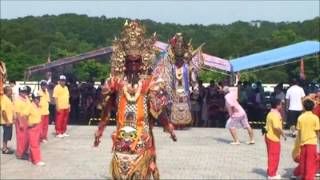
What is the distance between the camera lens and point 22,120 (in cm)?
1304

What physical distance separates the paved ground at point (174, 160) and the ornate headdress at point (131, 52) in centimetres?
410

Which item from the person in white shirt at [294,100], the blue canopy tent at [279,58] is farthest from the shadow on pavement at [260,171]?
the blue canopy tent at [279,58]

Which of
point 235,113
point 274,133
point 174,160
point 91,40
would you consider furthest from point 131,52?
point 91,40

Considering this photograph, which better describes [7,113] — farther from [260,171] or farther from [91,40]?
[91,40]

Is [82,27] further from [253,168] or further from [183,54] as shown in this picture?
[253,168]

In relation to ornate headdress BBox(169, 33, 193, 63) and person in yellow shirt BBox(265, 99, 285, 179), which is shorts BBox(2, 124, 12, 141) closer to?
ornate headdress BBox(169, 33, 193, 63)

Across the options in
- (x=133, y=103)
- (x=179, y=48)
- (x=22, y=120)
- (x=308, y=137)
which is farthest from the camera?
(x=179, y=48)

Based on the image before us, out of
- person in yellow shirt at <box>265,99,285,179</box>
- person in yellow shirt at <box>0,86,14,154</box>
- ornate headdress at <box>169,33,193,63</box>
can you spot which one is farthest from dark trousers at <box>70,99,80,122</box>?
person in yellow shirt at <box>265,99,285,179</box>

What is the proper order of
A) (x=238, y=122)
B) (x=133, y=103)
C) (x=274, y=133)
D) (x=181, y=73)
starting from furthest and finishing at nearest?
(x=181, y=73) < (x=238, y=122) < (x=274, y=133) < (x=133, y=103)

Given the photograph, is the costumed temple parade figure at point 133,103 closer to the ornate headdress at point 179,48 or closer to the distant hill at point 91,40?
the ornate headdress at point 179,48

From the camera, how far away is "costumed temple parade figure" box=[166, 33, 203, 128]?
1728cm

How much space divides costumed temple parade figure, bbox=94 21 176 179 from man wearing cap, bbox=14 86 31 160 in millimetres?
4941

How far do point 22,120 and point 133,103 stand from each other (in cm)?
558

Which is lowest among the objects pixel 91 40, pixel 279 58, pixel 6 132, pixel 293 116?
pixel 6 132
